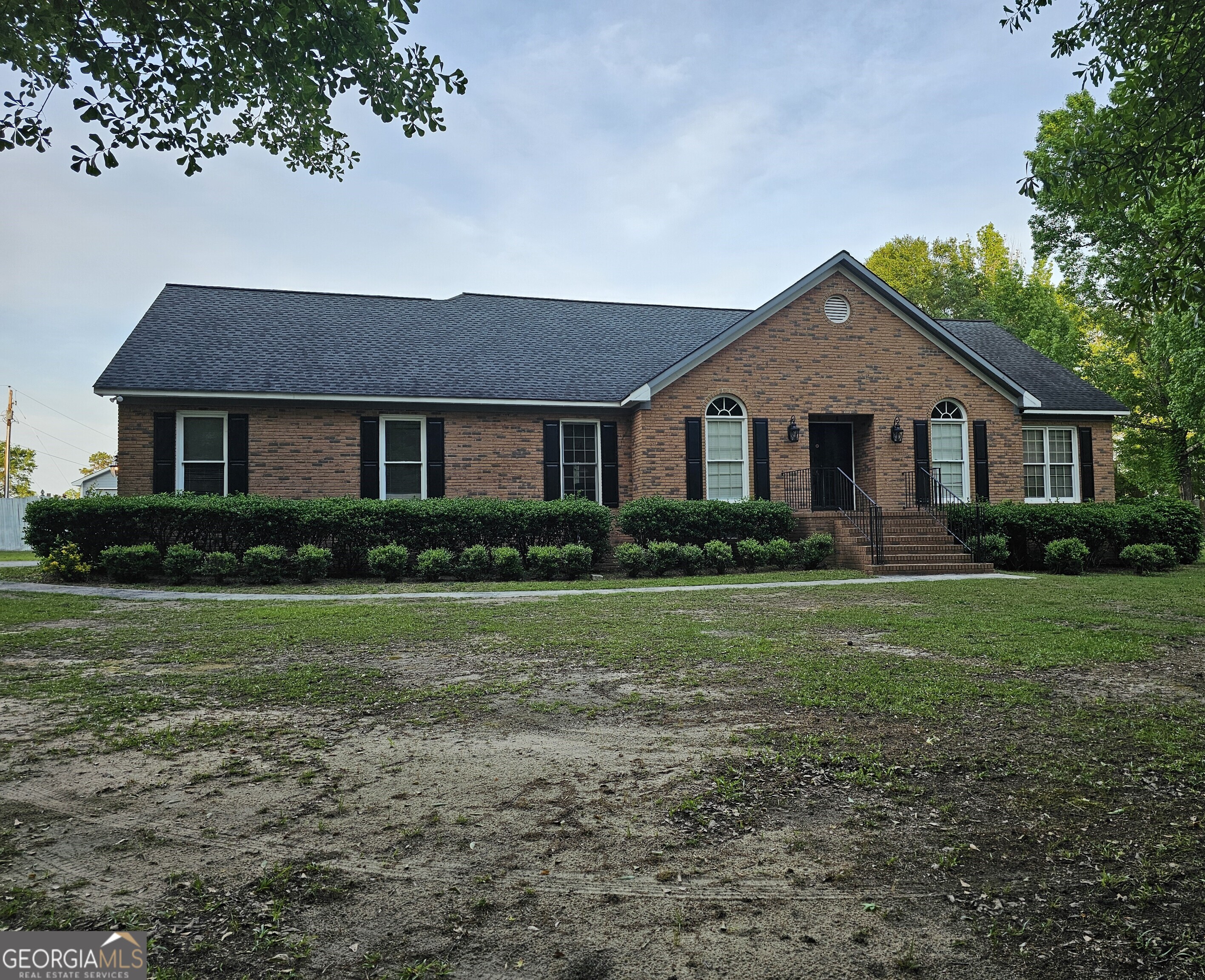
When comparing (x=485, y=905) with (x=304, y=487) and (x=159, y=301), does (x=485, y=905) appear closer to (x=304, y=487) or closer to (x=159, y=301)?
(x=304, y=487)

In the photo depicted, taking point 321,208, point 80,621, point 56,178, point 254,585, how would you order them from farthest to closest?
point 321,208 < point 254,585 < point 80,621 < point 56,178

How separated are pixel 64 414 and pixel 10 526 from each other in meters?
37.9

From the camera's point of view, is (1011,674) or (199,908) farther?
(1011,674)

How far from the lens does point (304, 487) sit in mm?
15992

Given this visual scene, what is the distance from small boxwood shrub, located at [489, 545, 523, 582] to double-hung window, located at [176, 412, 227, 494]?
6.54m

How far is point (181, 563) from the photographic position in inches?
490

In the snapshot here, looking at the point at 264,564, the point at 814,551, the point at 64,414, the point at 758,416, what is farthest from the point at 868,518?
the point at 64,414

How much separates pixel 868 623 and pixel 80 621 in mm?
8751

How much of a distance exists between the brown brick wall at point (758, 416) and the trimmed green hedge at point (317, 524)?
5.27 ft

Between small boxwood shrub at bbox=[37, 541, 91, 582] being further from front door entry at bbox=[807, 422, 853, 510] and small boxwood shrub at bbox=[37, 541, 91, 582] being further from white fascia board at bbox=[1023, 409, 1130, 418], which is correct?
white fascia board at bbox=[1023, 409, 1130, 418]

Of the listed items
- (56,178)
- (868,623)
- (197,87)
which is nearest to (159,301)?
(56,178)

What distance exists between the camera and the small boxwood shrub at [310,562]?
12.9m

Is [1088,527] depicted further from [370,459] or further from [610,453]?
[370,459]

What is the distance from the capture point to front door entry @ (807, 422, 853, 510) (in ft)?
59.2
